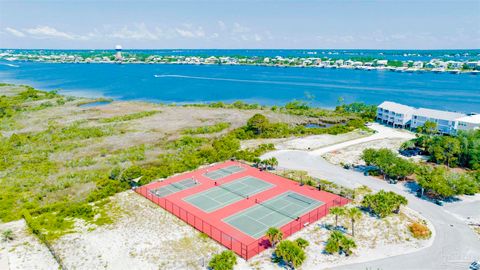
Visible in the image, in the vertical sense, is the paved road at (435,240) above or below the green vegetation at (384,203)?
below

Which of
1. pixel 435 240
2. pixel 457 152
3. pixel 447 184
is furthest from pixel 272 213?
pixel 457 152

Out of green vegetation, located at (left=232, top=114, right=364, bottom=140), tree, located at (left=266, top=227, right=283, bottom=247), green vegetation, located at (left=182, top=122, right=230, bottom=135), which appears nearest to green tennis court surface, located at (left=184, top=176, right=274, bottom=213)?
tree, located at (left=266, top=227, right=283, bottom=247)

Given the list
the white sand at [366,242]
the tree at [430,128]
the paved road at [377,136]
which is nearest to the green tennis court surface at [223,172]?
the paved road at [377,136]

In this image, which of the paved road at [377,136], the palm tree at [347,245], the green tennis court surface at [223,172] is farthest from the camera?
the paved road at [377,136]

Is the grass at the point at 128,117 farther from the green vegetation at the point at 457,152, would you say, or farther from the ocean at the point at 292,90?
the green vegetation at the point at 457,152

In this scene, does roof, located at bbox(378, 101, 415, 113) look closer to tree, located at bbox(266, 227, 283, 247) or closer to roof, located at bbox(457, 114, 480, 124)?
roof, located at bbox(457, 114, 480, 124)

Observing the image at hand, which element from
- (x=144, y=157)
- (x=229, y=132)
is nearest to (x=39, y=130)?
(x=144, y=157)

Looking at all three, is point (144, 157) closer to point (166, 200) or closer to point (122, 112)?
point (166, 200)
